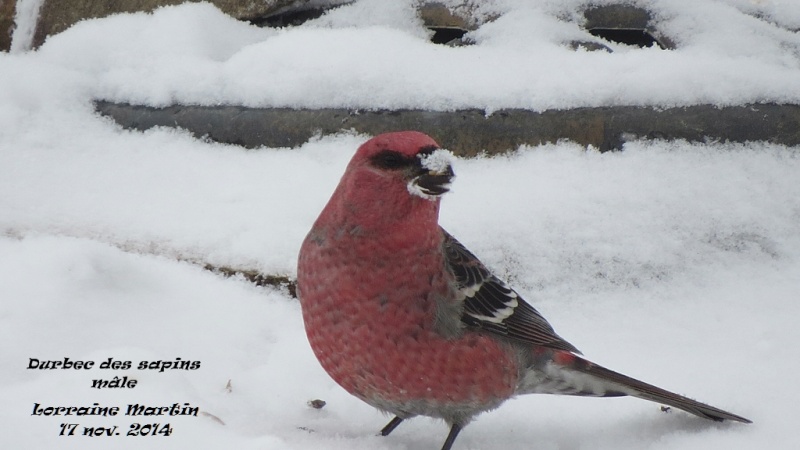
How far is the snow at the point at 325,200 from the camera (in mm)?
2699

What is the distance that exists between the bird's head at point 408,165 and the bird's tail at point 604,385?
0.75 m

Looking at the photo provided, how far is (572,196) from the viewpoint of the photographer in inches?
140

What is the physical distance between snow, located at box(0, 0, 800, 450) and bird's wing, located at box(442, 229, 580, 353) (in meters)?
0.31

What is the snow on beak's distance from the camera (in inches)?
90.6

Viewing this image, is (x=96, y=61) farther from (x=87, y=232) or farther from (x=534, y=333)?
(x=534, y=333)

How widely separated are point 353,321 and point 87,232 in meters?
1.70

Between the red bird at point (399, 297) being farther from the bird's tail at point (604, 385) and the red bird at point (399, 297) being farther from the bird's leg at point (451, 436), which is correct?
the bird's tail at point (604, 385)

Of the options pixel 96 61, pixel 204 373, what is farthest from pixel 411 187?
pixel 96 61

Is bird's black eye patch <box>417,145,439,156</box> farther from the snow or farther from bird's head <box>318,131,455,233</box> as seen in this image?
the snow

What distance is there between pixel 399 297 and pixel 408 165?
0.36m

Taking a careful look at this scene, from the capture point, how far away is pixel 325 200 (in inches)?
143

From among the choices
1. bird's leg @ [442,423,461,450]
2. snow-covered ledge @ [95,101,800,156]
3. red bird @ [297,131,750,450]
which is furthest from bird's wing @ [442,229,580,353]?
snow-covered ledge @ [95,101,800,156]

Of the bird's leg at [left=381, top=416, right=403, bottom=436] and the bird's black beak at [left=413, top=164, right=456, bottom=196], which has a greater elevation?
the bird's black beak at [left=413, top=164, right=456, bottom=196]

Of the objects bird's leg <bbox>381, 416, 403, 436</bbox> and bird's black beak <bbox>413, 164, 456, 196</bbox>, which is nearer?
bird's black beak <bbox>413, 164, 456, 196</bbox>
